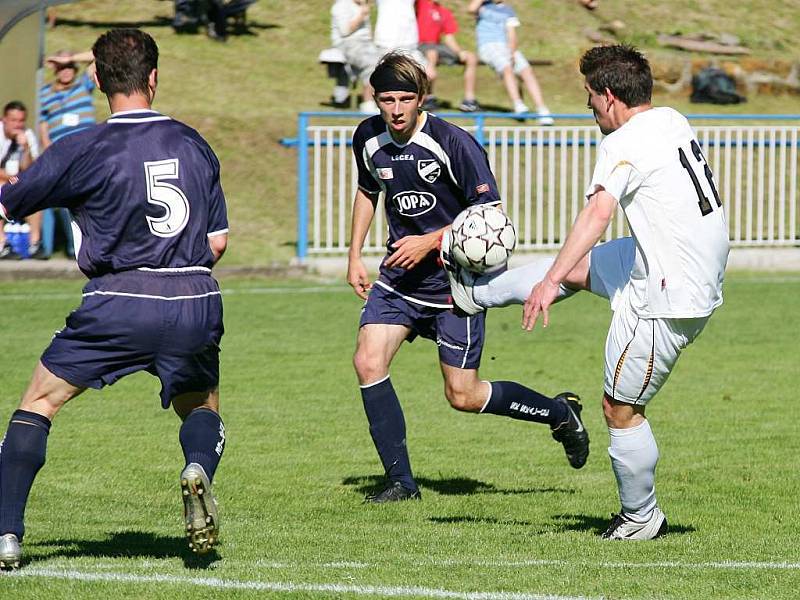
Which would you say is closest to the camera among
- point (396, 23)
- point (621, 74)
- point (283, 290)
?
point (621, 74)

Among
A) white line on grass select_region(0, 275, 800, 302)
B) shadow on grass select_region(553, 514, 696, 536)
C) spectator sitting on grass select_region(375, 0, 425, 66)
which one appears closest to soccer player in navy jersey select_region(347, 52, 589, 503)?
shadow on grass select_region(553, 514, 696, 536)

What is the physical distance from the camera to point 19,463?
5344 mm

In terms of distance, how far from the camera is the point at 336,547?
19.6 feet

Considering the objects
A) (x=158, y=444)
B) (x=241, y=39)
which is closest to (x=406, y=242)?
(x=158, y=444)

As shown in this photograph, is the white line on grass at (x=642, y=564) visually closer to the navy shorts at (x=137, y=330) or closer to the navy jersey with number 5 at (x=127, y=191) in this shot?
the navy shorts at (x=137, y=330)

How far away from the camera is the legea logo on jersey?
7.12 metres

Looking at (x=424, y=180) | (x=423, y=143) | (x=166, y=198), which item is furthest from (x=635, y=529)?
(x=166, y=198)

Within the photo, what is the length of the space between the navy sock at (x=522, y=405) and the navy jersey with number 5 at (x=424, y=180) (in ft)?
1.84

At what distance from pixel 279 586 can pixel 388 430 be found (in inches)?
85.8

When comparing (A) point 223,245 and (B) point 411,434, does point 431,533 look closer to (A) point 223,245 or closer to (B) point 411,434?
(A) point 223,245

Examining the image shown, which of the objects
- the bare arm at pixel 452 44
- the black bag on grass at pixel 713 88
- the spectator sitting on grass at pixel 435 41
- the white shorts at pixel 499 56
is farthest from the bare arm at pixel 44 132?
the black bag on grass at pixel 713 88

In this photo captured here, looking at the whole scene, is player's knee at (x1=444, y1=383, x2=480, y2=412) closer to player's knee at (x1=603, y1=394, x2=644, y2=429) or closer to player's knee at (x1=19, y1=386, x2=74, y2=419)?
player's knee at (x1=603, y1=394, x2=644, y2=429)

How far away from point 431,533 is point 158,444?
2.82 meters

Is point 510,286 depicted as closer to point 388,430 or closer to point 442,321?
point 442,321
